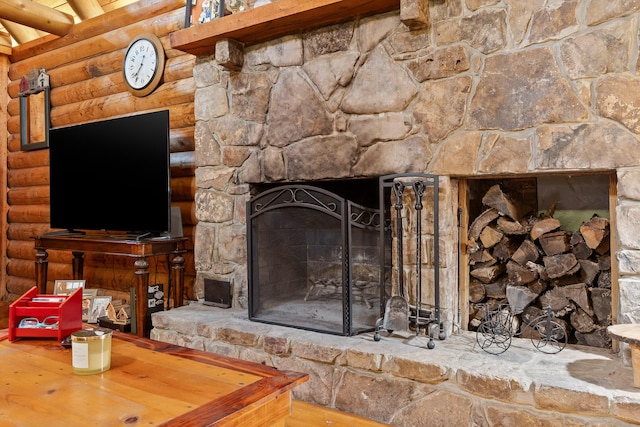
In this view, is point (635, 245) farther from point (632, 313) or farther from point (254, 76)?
point (254, 76)

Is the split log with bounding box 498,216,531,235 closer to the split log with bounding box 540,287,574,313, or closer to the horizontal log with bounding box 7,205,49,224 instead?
the split log with bounding box 540,287,574,313

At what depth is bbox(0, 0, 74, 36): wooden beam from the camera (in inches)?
160

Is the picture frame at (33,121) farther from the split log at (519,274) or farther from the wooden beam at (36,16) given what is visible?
the split log at (519,274)

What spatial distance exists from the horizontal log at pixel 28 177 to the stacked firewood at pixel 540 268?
4.16 meters

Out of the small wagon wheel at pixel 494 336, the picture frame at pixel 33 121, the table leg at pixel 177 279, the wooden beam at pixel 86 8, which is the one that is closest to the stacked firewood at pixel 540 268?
the small wagon wheel at pixel 494 336

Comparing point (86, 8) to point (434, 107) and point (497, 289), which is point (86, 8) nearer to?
point (434, 107)

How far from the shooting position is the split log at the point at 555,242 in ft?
7.57

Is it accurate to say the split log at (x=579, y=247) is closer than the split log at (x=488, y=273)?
Yes

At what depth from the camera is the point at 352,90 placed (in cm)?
262

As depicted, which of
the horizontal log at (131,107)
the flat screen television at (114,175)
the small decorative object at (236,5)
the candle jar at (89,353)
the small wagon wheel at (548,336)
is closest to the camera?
the candle jar at (89,353)

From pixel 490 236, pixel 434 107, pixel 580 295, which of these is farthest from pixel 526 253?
pixel 434 107

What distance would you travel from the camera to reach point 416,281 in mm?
2445

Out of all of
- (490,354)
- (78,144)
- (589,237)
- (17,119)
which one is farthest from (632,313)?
(17,119)

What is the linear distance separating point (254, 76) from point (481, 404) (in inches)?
84.1
